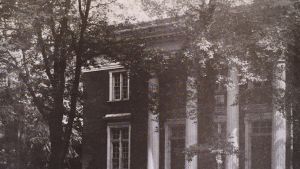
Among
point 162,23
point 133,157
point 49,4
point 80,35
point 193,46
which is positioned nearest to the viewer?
point 193,46

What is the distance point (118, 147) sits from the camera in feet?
108

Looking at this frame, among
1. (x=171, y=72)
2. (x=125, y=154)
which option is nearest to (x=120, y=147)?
(x=125, y=154)

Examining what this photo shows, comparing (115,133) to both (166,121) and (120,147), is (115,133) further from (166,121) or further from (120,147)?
(166,121)

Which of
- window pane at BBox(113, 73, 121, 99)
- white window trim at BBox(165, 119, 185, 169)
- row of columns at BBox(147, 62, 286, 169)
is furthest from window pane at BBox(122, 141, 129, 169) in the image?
white window trim at BBox(165, 119, 185, 169)

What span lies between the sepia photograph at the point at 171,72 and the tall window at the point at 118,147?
0.21 ft

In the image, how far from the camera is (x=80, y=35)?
23.0 metres

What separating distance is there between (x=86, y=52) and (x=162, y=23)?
6584 millimetres

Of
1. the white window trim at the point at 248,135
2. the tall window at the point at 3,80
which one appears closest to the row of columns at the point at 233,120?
the white window trim at the point at 248,135

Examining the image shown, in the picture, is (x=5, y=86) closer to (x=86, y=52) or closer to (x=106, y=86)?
(x=86, y=52)

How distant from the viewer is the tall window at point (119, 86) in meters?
32.9

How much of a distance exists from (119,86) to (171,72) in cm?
916

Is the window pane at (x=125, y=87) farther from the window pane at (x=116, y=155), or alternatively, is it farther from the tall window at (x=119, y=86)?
the window pane at (x=116, y=155)

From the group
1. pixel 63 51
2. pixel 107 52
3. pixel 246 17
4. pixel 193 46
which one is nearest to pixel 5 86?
pixel 63 51

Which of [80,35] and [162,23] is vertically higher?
[162,23]
